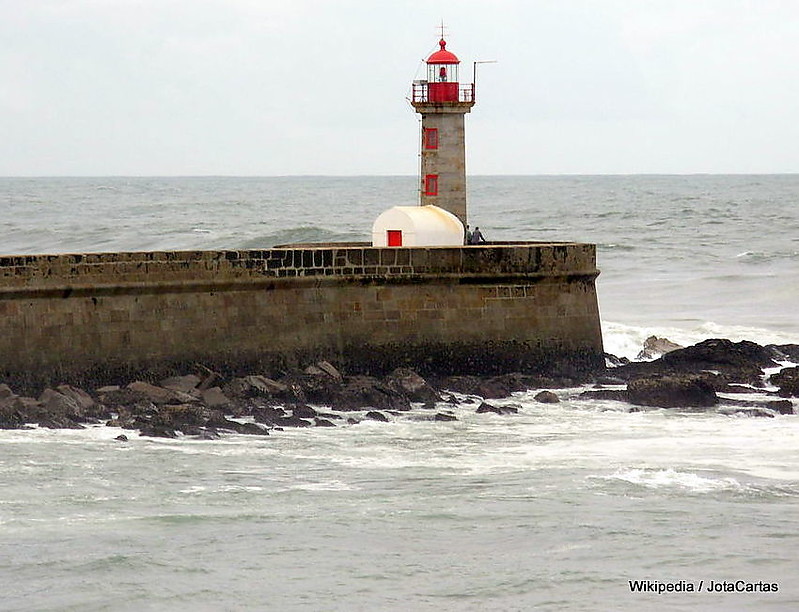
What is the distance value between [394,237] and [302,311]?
2.23m

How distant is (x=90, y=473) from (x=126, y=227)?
38302mm

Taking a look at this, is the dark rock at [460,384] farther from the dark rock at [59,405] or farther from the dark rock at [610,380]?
the dark rock at [59,405]

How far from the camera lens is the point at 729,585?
9.07 m

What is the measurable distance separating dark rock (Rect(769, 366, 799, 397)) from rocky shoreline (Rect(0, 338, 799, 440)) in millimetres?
16

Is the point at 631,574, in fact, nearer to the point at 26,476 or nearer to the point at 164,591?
the point at 164,591

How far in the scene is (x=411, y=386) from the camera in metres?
15.9

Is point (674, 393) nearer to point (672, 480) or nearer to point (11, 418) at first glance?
point (672, 480)

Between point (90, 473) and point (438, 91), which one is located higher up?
point (438, 91)

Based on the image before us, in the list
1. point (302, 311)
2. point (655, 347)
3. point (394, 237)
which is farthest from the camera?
point (655, 347)

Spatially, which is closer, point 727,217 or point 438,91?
point 438,91

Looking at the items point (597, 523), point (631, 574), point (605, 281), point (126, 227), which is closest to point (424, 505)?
point (597, 523)

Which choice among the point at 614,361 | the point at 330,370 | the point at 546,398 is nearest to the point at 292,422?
the point at 330,370

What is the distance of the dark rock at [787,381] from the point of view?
16016 mm

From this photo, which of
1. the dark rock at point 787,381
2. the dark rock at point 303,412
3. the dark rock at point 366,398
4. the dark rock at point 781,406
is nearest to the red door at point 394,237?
the dark rock at point 366,398
